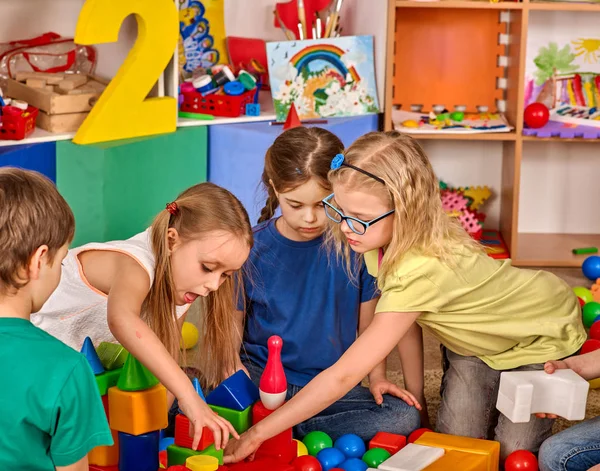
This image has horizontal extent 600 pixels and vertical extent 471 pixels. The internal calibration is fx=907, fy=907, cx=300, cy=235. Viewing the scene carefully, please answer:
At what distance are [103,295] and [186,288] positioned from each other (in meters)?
0.14

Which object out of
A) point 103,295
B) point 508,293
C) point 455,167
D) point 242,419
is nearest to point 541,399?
point 508,293

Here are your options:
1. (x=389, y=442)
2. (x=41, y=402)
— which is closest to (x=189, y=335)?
(x=389, y=442)

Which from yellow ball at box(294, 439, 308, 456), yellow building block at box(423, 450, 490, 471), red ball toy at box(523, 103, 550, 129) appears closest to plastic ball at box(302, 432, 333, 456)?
yellow ball at box(294, 439, 308, 456)

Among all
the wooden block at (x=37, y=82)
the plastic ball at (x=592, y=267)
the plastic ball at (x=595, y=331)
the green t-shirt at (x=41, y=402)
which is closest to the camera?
the green t-shirt at (x=41, y=402)

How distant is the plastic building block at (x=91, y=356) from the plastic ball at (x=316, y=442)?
419mm

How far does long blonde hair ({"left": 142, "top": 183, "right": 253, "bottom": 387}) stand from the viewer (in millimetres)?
1340

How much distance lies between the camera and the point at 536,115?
97.0 inches

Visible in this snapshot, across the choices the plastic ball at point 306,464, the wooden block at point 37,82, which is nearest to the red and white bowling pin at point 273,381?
the plastic ball at point 306,464

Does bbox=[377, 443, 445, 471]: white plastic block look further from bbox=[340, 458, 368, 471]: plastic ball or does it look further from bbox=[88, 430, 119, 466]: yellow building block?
bbox=[88, 430, 119, 466]: yellow building block

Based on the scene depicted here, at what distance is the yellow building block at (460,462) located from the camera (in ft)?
4.24

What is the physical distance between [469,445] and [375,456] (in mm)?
154

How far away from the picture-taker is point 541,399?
1372 millimetres

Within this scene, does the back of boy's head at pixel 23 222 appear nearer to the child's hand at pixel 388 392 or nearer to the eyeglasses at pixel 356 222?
the eyeglasses at pixel 356 222

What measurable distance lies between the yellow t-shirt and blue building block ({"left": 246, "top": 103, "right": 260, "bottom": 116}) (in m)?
1.07
